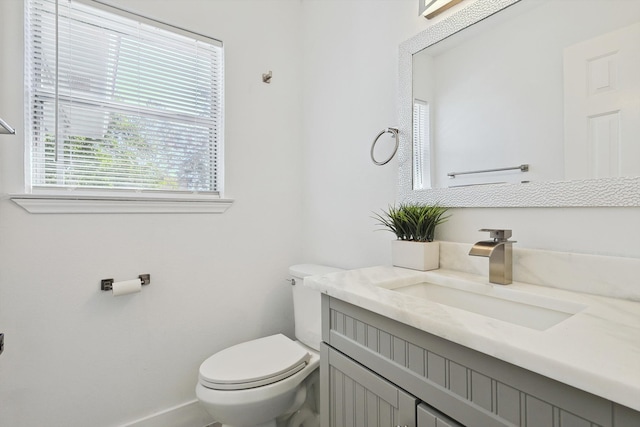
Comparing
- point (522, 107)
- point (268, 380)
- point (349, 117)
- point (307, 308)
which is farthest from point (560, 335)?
point (349, 117)

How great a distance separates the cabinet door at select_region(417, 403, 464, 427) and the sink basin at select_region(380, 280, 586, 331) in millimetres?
356

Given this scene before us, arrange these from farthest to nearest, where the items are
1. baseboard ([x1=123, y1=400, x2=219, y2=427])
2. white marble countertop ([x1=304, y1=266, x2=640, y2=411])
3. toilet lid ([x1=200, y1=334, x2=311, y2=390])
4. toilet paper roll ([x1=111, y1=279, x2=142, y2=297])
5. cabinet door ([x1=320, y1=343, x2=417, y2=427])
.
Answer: baseboard ([x1=123, y1=400, x2=219, y2=427]) → toilet paper roll ([x1=111, y1=279, x2=142, y2=297]) → toilet lid ([x1=200, y1=334, x2=311, y2=390]) → cabinet door ([x1=320, y1=343, x2=417, y2=427]) → white marble countertop ([x1=304, y1=266, x2=640, y2=411])

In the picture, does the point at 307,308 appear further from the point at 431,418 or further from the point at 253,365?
the point at 431,418

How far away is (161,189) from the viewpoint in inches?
62.9

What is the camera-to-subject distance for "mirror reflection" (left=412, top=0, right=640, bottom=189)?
0.80 metres

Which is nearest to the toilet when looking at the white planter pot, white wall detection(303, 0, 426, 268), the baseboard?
white wall detection(303, 0, 426, 268)

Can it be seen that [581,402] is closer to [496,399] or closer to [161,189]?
[496,399]

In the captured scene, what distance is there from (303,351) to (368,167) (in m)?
0.94

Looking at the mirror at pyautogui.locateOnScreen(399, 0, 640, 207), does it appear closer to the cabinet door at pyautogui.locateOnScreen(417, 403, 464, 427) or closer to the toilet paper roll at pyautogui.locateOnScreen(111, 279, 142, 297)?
the cabinet door at pyautogui.locateOnScreen(417, 403, 464, 427)

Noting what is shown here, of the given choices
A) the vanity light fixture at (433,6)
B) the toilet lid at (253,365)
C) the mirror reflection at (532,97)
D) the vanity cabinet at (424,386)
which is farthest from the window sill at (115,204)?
the vanity light fixture at (433,6)

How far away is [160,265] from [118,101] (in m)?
0.82

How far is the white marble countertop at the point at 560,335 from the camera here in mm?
431

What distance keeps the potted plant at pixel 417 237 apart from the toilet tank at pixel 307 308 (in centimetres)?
57

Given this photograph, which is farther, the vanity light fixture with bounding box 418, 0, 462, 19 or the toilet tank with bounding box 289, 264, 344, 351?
the toilet tank with bounding box 289, 264, 344, 351
